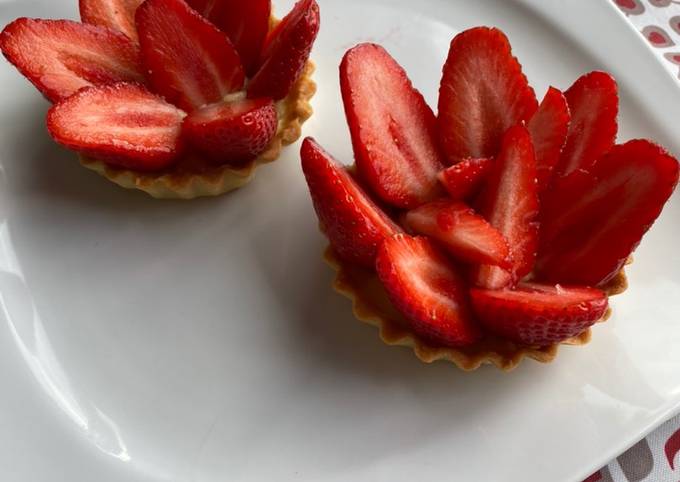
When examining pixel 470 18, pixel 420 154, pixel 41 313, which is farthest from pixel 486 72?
pixel 41 313

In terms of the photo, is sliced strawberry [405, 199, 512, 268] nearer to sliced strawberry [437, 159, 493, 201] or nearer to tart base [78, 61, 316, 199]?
sliced strawberry [437, 159, 493, 201]

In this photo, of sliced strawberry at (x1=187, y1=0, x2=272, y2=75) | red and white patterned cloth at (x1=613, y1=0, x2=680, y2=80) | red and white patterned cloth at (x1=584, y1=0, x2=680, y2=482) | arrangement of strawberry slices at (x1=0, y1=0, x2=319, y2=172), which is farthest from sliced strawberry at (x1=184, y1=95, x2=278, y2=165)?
red and white patterned cloth at (x1=613, y1=0, x2=680, y2=80)

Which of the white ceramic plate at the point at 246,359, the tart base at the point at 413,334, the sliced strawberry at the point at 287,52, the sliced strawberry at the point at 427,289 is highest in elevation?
the sliced strawberry at the point at 287,52

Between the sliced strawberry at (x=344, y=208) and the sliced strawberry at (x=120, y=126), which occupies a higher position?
the sliced strawberry at (x=344, y=208)

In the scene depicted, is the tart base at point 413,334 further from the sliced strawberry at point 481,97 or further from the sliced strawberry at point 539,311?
the sliced strawberry at point 481,97

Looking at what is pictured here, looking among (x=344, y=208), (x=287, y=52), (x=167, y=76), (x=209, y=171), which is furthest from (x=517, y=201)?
(x=167, y=76)

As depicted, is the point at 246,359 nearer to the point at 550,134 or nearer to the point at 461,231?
the point at 461,231

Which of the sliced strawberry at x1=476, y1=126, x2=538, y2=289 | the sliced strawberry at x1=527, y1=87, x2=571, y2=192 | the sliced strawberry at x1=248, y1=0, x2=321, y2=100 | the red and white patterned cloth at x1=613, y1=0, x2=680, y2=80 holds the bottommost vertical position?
the sliced strawberry at x1=248, y1=0, x2=321, y2=100

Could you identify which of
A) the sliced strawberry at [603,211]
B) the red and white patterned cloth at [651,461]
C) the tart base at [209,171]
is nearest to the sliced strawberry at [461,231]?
the sliced strawberry at [603,211]
